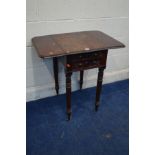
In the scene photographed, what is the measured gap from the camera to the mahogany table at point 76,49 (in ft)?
5.08

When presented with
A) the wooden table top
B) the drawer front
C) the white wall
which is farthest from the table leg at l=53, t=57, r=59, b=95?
the drawer front

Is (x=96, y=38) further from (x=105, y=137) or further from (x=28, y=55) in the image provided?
(x=105, y=137)

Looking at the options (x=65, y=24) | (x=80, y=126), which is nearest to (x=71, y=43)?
(x=65, y=24)

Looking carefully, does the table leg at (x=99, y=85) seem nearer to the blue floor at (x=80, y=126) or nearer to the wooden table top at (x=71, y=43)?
Result: the blue floor at (x=80, y=126)

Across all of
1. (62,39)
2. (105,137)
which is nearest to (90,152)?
(105,137)

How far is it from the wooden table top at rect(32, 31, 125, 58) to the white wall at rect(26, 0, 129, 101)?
0.40ft

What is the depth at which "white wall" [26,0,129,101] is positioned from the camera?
6.12 ft

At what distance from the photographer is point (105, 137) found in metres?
1.74

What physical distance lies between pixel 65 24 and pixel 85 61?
0.53 m

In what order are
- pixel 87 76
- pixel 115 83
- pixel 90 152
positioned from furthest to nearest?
1. pixel 115 83
2. pixel 87 76
3. pixel 90 152

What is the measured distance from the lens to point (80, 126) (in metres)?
1.86

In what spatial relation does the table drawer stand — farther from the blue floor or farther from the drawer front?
the blue floor

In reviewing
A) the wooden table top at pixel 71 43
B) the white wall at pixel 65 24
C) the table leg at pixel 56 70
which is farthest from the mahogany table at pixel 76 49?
the table leg at pixel 56 70
